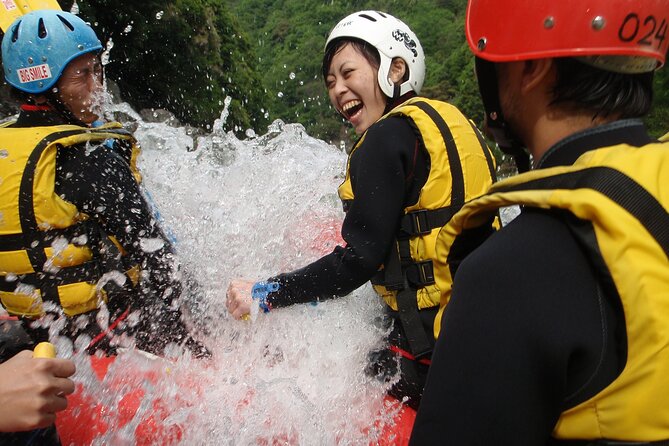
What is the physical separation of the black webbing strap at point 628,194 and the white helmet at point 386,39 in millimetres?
1801

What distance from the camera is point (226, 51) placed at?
25.4 meters

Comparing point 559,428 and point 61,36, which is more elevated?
point 61,36

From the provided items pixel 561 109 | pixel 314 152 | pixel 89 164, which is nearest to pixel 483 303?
pixel 561 109

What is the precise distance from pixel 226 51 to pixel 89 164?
25139 millimetres

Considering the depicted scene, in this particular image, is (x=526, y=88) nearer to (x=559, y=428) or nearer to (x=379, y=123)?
(x=559, y=428)

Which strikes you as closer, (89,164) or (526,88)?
(526,88)

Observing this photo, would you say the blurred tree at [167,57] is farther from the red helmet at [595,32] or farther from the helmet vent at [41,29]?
the red helmet at [595,32]

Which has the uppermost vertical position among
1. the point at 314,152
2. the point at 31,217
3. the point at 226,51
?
the point at 31,217

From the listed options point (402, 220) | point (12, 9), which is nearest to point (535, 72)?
point (402, 220)

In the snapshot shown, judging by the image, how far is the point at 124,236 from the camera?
255 centimetres

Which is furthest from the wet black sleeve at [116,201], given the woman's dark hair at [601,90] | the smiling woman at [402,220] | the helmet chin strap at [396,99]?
the woman's dark hair at [601,90]

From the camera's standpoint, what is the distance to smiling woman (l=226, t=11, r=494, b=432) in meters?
2.11

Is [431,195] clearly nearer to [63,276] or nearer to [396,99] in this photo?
[396,99]

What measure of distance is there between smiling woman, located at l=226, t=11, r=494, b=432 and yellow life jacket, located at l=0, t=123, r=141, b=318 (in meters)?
0.94
